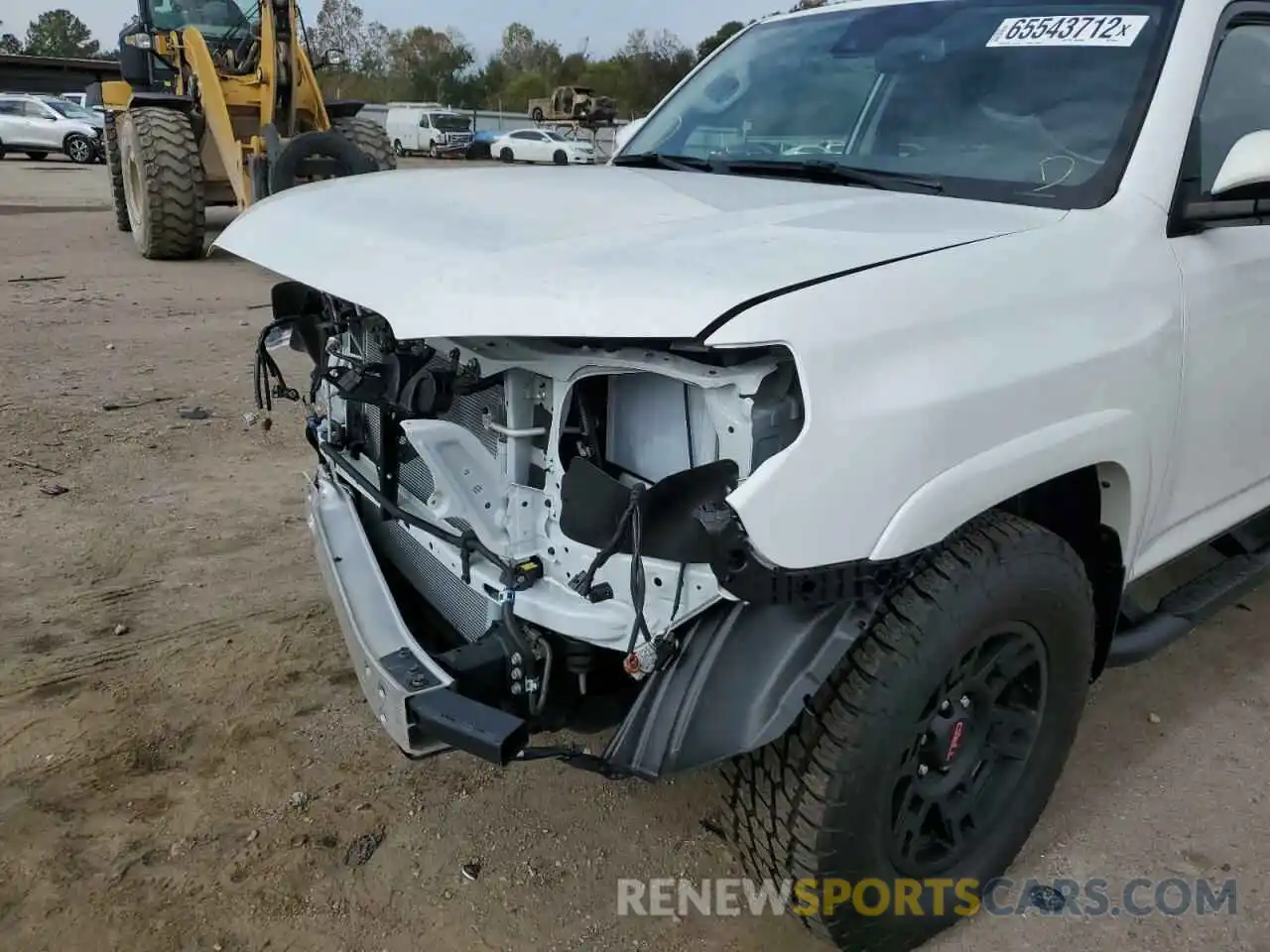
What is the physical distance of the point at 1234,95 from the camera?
275 cm

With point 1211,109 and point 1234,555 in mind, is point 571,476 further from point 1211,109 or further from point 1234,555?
point 1234,555

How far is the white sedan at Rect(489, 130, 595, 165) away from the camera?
36719 mm

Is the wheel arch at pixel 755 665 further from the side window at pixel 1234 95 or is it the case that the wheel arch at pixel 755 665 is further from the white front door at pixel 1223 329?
the side window at pixel 1234 95

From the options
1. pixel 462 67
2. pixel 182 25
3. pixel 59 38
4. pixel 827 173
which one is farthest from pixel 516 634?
pixel 59 38

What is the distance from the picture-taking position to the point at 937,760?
2.25 meters

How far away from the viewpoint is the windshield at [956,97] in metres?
2.54

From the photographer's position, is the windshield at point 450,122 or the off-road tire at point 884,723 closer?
the off-road tire at point 884,723

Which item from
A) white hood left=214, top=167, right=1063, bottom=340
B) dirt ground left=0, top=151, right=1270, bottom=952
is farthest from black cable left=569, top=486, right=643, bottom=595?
dirt ground left=0, top=151, right=1270, bottom=952

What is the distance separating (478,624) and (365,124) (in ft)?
32.8

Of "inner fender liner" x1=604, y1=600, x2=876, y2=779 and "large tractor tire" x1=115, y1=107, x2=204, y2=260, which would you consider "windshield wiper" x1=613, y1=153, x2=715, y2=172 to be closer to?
"inner fender liner" x1=604, y1=600, x2=876, y2=779

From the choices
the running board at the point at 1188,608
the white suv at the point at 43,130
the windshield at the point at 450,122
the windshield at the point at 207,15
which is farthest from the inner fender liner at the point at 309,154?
the windshield at the point at 450,122

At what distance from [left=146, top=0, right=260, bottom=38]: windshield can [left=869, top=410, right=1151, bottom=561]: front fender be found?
11177 mm

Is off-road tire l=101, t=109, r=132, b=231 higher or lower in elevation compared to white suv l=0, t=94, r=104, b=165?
lower

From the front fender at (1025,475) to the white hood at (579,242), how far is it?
1.35 ft
